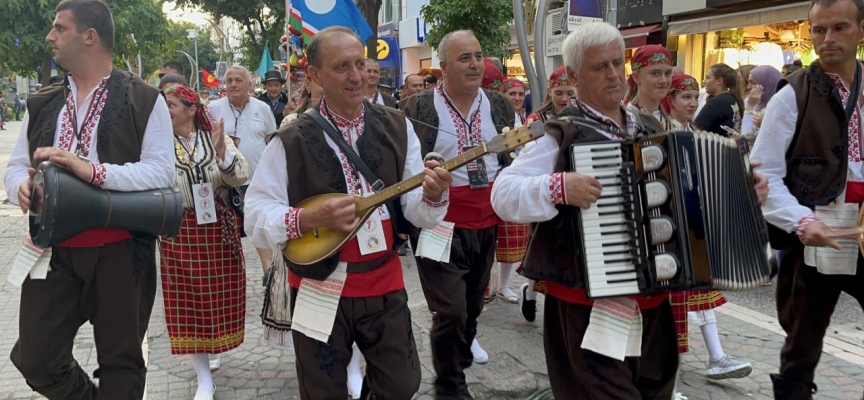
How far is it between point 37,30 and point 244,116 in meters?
6.91

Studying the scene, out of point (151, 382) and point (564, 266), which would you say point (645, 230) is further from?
point (151, 382)

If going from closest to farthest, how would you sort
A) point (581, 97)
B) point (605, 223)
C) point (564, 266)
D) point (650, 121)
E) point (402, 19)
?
point (605, 223), point (564, 266), point (581, 97), point (650, 121), point (402, 19)

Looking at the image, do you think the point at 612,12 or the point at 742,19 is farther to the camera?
the point at 742,19

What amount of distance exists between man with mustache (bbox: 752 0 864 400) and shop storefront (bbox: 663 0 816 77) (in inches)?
354

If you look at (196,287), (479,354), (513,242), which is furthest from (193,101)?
(513,242)

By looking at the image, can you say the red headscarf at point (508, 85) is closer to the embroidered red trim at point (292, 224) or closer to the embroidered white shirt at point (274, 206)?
the embroidered white shirt at point (274, 206)

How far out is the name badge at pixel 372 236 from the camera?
→ 2908 millimetres

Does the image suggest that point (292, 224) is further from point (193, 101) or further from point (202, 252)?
point (193, 101)

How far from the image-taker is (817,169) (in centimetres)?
315

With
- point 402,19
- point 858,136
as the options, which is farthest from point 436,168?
point 402,19

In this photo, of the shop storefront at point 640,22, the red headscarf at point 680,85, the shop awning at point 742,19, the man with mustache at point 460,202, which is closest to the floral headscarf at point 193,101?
the man with mustache at point 460,202

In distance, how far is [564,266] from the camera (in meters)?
2.64

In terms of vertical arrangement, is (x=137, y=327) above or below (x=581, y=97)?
below

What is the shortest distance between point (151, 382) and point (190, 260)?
91 centimetres
